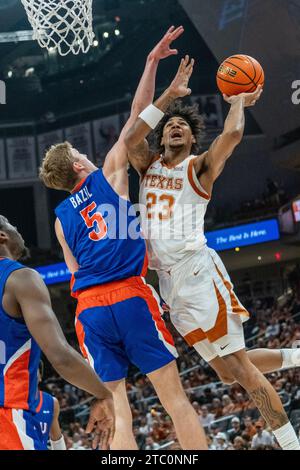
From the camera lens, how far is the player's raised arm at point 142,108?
4582 mm

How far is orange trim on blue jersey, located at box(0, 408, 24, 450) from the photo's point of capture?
3.11 metres

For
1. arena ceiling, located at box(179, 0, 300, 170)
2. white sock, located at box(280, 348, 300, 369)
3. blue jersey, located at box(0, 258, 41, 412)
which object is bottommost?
white sock, located at box(280, 348, 300, 369)

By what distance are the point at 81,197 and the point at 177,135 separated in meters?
0.85

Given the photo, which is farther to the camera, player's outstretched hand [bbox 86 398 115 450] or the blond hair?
the blond hair

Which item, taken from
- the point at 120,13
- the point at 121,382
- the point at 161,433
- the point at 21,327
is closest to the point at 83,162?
the point at 121,382

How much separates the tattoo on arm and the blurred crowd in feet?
16.9

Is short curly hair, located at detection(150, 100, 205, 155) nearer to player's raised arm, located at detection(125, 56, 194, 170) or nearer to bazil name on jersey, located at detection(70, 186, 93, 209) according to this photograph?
player's raised arm, located at detection(125, 56, 194, 170)

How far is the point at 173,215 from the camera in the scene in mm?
4746

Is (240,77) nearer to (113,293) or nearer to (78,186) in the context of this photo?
(78,186)

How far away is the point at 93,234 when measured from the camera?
4.50 meters

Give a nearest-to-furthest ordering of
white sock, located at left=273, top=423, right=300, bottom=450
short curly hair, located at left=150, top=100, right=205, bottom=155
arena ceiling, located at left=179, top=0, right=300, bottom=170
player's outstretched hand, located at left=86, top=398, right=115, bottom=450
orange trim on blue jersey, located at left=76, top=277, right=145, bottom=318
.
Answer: player's outstretched hand, located at left=86, top=398, right=115, bottom=450
orange trim on blue jersey, located at left=76, top=277, right=145, bottom=318
white sock, located at left=273, top=423, right=300, bottom=450
short curly hair, located at left=150, top=100, right=205, bottom=155
arena ceiling, located at left=179, top=0, right=300, bottom=170

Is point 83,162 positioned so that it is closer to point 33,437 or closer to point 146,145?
point 146,145

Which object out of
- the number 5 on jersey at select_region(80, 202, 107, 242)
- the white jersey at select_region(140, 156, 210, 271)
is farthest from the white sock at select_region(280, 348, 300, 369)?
the number 5 on jersey at select_region(80, 202, 107, 242)

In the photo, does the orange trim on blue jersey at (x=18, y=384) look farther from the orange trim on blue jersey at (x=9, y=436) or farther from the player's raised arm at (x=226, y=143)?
the player's raised arm at (x=226, y=143)
